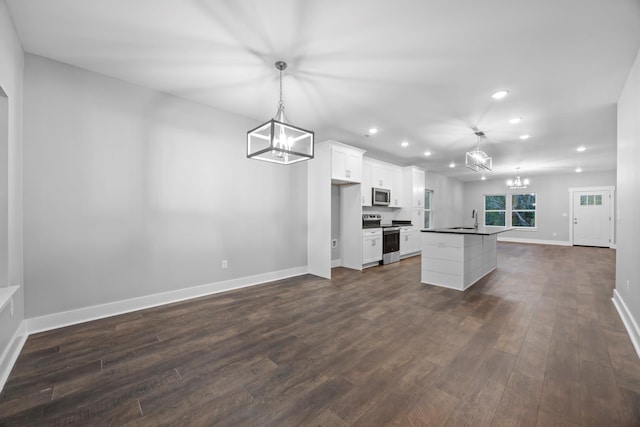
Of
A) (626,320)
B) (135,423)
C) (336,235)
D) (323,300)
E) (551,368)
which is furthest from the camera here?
(336,235)

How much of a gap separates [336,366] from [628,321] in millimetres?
3072

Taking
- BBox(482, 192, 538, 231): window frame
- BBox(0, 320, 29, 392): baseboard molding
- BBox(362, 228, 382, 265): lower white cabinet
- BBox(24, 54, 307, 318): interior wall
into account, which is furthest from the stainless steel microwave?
BBox(482, 192, 538, 231): window frame

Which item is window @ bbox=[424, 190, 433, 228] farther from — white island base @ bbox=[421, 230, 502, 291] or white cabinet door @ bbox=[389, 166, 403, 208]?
white island base @ bbox=[421, 230, 502, 291]

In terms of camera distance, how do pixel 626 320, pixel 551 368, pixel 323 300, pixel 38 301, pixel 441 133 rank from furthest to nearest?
pixel 441 133 < pixel 323 300 < pixel 626 320 < pixel 38 301 < pixel 551 368

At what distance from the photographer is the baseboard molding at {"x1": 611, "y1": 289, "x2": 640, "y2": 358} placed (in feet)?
7.56

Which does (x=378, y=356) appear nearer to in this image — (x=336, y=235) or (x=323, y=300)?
(x=323, y=300)

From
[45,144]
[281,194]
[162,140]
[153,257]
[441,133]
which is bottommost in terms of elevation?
[153,257]

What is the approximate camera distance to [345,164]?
507cm

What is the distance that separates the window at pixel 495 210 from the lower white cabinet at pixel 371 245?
302 inches

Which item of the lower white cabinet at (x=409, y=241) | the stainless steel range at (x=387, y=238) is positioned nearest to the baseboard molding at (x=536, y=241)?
the lower white cabinet at (x=409, y=241)

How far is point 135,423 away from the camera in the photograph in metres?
1.47

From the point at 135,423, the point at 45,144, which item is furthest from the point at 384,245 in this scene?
the point at 45,144

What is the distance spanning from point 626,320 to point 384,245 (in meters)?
3.68

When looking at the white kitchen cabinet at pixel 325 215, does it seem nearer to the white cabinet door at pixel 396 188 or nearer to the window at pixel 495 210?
the white cabinet door at pixel 396 188
